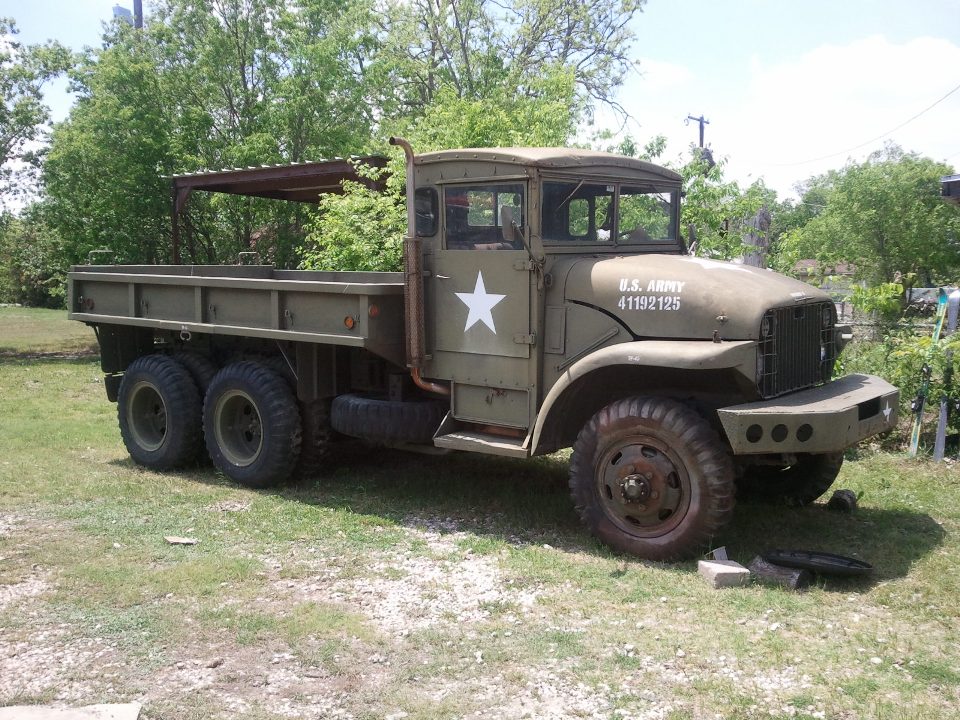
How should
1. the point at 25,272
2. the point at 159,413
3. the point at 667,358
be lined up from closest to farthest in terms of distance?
the point at 667,358
the point at 159,413
the point at 25,272

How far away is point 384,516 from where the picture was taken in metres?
6.78

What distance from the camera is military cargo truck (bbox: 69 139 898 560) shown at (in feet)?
18.1

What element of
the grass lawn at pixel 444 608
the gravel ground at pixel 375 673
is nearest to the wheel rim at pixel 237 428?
the grass lawn at pixel 444 608

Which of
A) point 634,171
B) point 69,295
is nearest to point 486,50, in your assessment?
point 69,295

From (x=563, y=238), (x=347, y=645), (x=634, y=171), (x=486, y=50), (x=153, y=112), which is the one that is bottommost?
(x=347, y=645)

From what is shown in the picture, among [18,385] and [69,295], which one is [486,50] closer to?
[18,385]

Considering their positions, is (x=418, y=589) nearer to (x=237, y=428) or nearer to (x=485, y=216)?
(x=485, y=216)

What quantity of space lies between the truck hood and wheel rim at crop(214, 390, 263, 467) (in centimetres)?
309

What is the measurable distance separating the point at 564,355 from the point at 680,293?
0.84 m

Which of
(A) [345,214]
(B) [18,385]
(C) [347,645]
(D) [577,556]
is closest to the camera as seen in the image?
(C) [347,645]

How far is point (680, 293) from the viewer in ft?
18.7

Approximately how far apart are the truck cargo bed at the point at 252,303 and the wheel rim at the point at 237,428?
0.59 m

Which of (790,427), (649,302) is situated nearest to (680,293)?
Result: (649,302)

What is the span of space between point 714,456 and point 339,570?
220 cm
